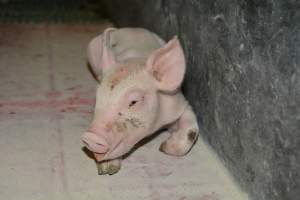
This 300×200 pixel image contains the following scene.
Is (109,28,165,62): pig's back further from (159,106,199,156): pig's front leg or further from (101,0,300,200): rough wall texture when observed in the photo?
(159,106,199,156): pig's front leg

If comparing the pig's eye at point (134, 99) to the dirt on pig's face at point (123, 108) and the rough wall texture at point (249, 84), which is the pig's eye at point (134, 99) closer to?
→ the dirt on pig's face at point (123, 108)

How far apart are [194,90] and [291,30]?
0.77 meters

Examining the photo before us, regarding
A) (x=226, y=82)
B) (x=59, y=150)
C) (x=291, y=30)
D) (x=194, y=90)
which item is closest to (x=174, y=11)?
(x=194, y=90)

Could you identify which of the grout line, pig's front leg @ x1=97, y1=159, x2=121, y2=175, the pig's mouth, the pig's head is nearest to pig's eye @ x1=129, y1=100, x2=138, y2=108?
the pig's head

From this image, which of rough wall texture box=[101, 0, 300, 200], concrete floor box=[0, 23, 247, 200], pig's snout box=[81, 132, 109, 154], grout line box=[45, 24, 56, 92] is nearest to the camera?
rough wall texture box=[101, 0, 300, 200]

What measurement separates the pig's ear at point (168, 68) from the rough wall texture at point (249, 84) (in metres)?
0.14

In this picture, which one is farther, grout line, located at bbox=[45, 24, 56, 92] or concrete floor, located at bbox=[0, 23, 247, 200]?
grout line, located at bbox=[45, 24, 56, 92]

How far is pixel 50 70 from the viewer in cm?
249

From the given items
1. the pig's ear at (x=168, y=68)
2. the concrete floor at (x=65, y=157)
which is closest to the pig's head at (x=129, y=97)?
the pig's ear at (x=168, y=68)

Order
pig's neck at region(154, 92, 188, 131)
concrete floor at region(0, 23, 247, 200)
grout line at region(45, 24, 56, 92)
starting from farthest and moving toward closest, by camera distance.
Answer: grout line at region(45, 24, 56, 92), pig's neck at region(154, 92, 188, 131), concrete floor at region(0, 23, 247, 200)

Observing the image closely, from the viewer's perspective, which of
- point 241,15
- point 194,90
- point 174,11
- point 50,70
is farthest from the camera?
point 50,70

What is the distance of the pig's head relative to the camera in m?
1.59

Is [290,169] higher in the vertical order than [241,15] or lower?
lower

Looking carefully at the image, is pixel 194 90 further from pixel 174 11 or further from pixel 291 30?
pixel 291 30
